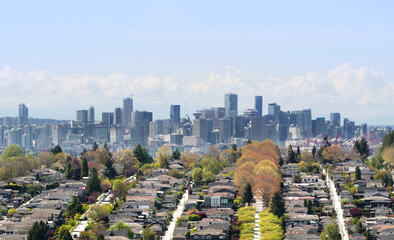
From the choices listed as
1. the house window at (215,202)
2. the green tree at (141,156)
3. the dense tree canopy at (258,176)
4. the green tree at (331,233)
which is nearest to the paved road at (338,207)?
the green tree at (331,233)

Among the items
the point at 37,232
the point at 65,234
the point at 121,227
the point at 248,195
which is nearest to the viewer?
the point at 37,232

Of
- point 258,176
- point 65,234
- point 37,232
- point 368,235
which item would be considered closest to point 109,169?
point 258,176

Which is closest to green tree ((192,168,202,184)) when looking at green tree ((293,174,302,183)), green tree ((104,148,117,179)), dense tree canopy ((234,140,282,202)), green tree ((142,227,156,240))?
dense tree canopy ((234,140,282,202))

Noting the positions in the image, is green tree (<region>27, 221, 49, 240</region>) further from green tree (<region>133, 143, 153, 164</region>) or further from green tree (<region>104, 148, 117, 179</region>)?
green tree (<region>133, 143, 153, 164</region>)

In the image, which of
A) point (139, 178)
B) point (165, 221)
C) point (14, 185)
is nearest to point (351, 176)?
point (139, 178)

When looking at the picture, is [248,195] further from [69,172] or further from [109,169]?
[69,172]

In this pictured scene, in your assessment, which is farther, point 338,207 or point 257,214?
point 338,207

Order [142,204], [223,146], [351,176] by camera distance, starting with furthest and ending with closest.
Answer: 1. [223,146]
2. [351,176]
3. [142,204]

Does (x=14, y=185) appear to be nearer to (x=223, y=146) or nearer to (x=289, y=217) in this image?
(x=289, y=217)

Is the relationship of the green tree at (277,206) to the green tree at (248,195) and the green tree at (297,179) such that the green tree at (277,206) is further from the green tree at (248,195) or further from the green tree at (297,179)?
the green tree at (297,179)

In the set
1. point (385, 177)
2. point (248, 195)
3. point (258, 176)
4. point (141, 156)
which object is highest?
point (141, 156)

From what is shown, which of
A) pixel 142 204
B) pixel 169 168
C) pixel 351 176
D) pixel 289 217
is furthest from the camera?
pixel 169 168
